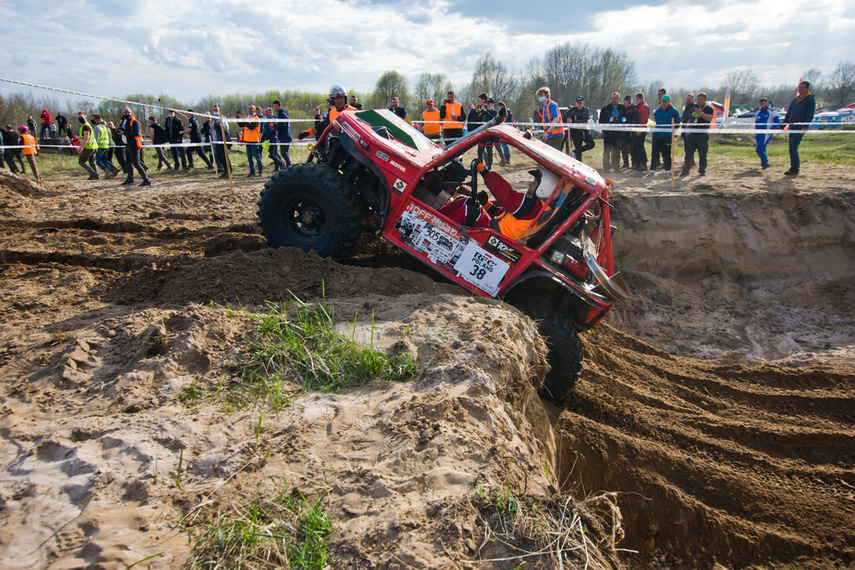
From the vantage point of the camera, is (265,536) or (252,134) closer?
(265,536)

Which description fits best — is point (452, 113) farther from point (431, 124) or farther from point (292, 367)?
point (292, 367)

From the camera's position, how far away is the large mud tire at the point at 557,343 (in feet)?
14.9

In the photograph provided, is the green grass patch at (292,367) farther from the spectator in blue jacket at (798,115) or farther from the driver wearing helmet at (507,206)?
the spectator in blue jacket at (798,115)

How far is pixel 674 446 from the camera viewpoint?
4.40 meters

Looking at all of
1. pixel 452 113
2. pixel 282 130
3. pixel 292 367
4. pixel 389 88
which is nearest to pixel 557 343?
Result: pixel 292 367

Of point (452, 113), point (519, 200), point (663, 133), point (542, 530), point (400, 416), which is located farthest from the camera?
point (452, 113)

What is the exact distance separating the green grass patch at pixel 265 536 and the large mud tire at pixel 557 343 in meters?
2.69

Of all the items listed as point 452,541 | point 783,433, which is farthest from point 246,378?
point 783,433

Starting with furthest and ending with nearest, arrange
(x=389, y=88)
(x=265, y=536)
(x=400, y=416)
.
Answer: (x=389, y=88) < (x=400, y=416) < (x=265, y=536)

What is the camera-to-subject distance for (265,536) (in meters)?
2.12

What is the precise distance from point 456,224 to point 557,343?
1456 millimetres

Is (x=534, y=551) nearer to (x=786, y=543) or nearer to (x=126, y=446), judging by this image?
(x=126, y=446)

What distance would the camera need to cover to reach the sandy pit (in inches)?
89.4

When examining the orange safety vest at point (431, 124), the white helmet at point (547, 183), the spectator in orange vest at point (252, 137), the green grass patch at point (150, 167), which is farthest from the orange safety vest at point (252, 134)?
the white helmet at point (547, 183)
